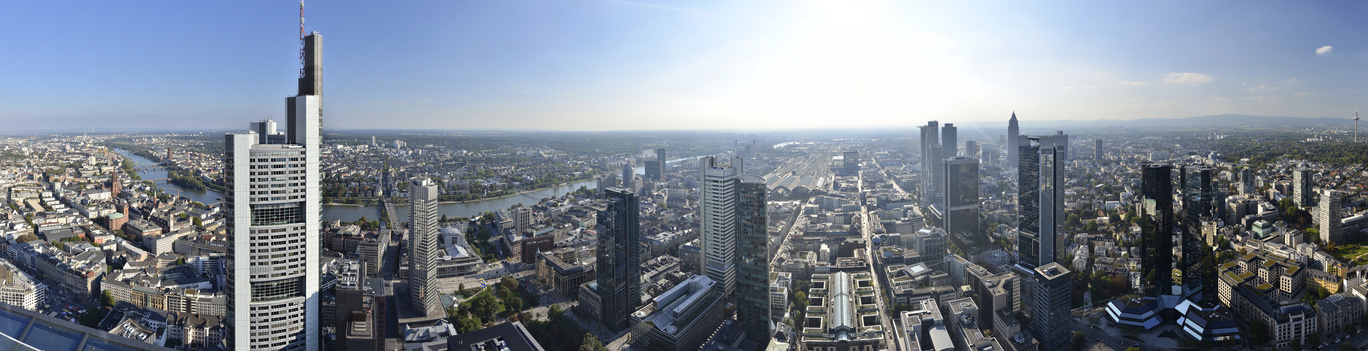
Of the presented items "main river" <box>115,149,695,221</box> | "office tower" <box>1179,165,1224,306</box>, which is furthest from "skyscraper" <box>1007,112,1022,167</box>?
"main river" <box>115,149,695,221</box>

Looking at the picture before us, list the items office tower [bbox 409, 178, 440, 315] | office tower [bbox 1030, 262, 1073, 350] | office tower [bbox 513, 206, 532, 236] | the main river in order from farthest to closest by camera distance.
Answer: the main river → office tower [bbox 513, 206, 532, 236] → office tower [bbox 409, 178, 440, 315] → office tower [bbox 1030, 262, 1073, 350]

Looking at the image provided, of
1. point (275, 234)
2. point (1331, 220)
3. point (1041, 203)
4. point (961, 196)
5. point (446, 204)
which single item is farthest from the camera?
point (446, 204)

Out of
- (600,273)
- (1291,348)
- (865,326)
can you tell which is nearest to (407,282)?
(600,273)

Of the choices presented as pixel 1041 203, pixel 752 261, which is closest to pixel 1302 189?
pixel 1041 203

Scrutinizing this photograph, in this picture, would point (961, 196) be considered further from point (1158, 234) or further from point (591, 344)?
point (591, 344)

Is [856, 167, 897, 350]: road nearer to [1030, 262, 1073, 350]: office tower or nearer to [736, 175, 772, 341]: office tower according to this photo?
[736, 175, 772, 341]: office tower

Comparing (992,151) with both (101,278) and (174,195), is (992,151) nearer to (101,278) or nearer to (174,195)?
(101,278)

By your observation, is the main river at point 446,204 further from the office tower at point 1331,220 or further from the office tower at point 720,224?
the office tower at point 1331,220
